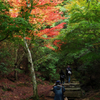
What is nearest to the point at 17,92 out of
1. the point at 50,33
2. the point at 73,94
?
the point at 73,94


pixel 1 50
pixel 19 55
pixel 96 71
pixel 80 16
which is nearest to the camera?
pixel 80 16

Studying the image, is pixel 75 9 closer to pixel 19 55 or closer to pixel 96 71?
pixel 19 55

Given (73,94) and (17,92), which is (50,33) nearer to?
(73,94)

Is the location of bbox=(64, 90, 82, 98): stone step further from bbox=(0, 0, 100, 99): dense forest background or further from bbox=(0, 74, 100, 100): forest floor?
bbox=(0, 0, 100, 99): dense forest background

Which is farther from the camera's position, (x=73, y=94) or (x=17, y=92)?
(x=17, y=92)

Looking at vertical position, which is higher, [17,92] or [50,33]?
[50,33]

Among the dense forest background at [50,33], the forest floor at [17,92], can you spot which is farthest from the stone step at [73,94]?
the dense forest background at [50,33]

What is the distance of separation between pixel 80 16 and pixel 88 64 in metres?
9.59

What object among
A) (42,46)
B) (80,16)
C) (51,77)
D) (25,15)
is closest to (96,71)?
(51,77)

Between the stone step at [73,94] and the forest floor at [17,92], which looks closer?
the stone step at [73,94]

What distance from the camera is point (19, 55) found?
14164 millimetres

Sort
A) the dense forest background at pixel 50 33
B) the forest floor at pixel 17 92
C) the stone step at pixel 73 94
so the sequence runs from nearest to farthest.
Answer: the dense forest background at pixel 50 33 < the stone step at pixel 73 94 < the forest floor at pixel 17 92

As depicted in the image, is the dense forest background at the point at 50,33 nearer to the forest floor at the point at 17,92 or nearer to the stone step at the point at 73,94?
the forest floor at the point at 17,92

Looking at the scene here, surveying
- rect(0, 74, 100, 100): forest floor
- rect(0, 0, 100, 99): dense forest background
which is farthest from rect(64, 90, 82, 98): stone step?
rect(0, 0, 100, 99): dense forest background
